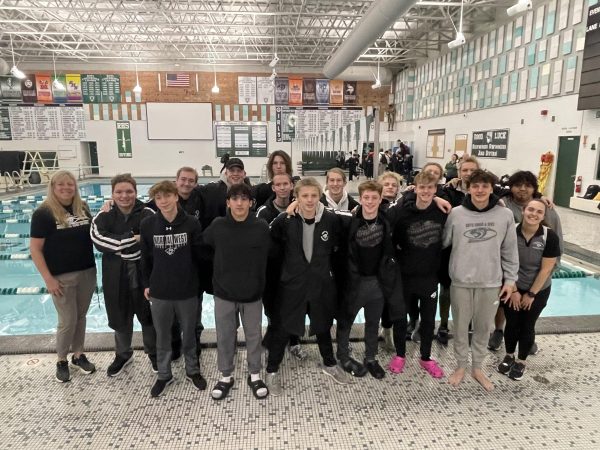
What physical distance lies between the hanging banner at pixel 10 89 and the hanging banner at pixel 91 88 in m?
2.80

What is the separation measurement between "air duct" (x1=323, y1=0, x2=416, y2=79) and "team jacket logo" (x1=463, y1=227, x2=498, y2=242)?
648cm

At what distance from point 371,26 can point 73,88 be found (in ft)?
48.8

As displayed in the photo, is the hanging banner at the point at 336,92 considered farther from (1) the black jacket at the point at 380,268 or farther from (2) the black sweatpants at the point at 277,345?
(2) the black sweatpants at the point at 277,345

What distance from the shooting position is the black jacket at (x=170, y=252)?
2.39 meters

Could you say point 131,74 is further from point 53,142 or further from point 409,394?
point 409,394

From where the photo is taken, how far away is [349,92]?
18.6m

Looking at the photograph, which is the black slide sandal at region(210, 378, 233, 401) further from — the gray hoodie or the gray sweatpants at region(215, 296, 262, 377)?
the gray hoodie

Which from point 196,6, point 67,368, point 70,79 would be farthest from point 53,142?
point 67,368

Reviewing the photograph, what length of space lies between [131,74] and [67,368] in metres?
18.2

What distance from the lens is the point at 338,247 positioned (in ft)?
8.50

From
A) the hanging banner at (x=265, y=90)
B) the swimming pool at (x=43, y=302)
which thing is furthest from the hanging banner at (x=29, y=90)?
the swimming pool at (x=43, y=302)

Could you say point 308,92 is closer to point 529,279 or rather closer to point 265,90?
point 265,90

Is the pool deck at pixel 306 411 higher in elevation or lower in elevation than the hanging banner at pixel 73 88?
lower

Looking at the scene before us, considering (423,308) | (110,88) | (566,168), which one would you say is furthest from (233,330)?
(110,88)
